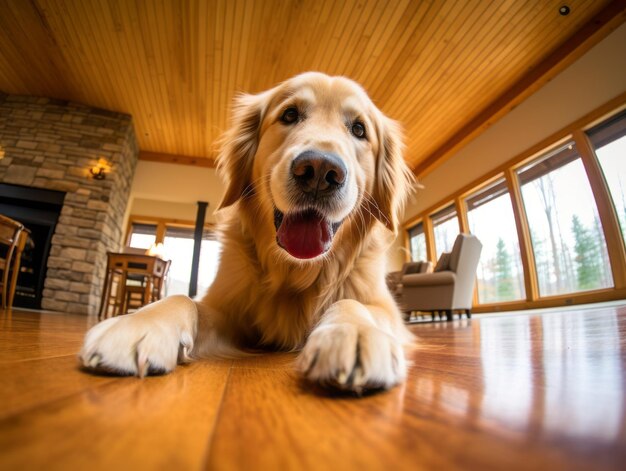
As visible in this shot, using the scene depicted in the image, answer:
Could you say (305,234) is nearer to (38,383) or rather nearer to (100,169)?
(38,383)

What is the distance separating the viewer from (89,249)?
6.43 meters

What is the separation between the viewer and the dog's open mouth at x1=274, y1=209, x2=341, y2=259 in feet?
3.89

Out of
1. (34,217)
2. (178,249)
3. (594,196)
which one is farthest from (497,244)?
(34,217)

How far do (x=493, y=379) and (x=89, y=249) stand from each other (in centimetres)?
733

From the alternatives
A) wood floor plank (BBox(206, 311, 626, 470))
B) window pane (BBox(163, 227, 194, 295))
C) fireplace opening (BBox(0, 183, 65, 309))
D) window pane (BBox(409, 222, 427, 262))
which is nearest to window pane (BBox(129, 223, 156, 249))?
window pane (BBox(163, 227, 194, 295))

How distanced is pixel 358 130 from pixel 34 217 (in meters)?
7.11

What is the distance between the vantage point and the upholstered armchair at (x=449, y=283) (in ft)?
20.5

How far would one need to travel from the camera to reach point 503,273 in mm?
7672

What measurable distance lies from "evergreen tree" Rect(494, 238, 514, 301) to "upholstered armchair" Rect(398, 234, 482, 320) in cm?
133

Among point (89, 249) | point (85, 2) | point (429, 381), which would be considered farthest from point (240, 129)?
point (89, 249)

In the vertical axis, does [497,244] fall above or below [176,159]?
below

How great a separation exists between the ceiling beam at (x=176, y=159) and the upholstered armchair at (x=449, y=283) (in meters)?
5.99

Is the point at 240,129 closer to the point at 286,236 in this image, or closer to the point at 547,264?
the point at 286,236

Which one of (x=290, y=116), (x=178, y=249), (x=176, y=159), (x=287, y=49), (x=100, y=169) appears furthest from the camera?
(x=178, y=249)
